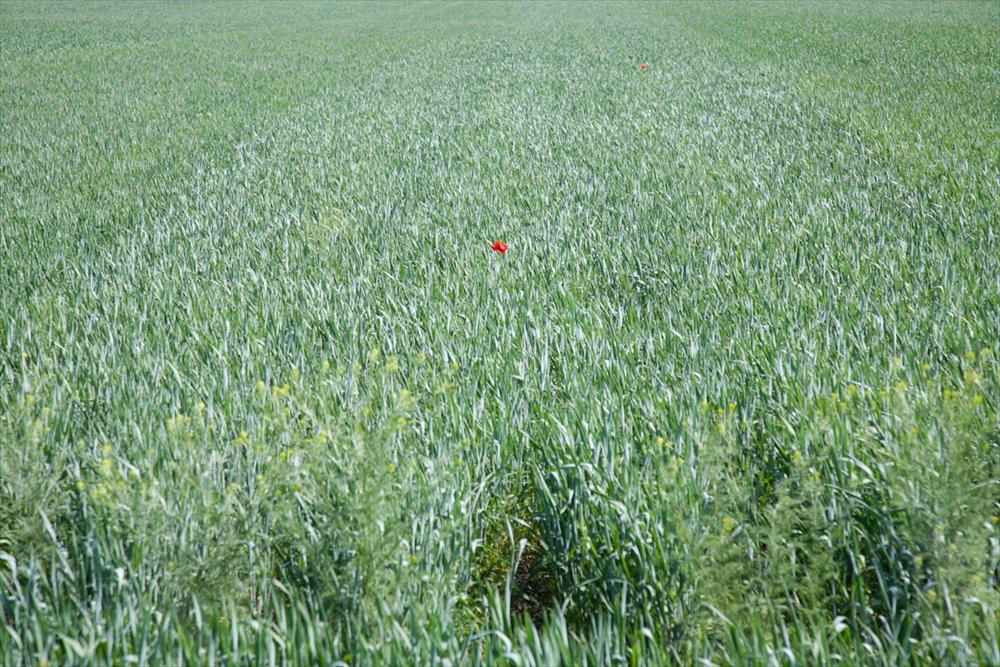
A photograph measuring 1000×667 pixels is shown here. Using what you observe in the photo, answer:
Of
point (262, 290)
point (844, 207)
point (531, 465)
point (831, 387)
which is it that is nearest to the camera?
point (531, 465)

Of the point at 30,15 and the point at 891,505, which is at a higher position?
the point at 30,15

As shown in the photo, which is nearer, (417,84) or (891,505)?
(891,505)

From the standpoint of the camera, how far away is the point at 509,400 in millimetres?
2883

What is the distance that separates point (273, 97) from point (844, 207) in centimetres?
958

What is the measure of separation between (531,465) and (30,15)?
128 ft

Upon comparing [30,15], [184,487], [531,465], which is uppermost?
[30,15]

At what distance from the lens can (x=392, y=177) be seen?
267 inches

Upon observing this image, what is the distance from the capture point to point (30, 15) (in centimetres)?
3450

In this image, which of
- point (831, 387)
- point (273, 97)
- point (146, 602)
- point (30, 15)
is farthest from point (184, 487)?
point (30, 15)

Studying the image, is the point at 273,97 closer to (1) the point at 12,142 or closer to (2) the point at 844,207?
(1) the point at 12,142

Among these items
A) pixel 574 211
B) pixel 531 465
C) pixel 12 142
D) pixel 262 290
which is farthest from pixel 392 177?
pixel 12 142

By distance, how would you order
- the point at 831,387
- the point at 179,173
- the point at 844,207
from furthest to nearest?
the point at 179,173, the point at 844,207, the point at 831,387

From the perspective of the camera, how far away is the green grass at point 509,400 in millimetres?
1880

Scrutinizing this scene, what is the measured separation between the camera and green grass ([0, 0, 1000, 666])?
6.17 ft
